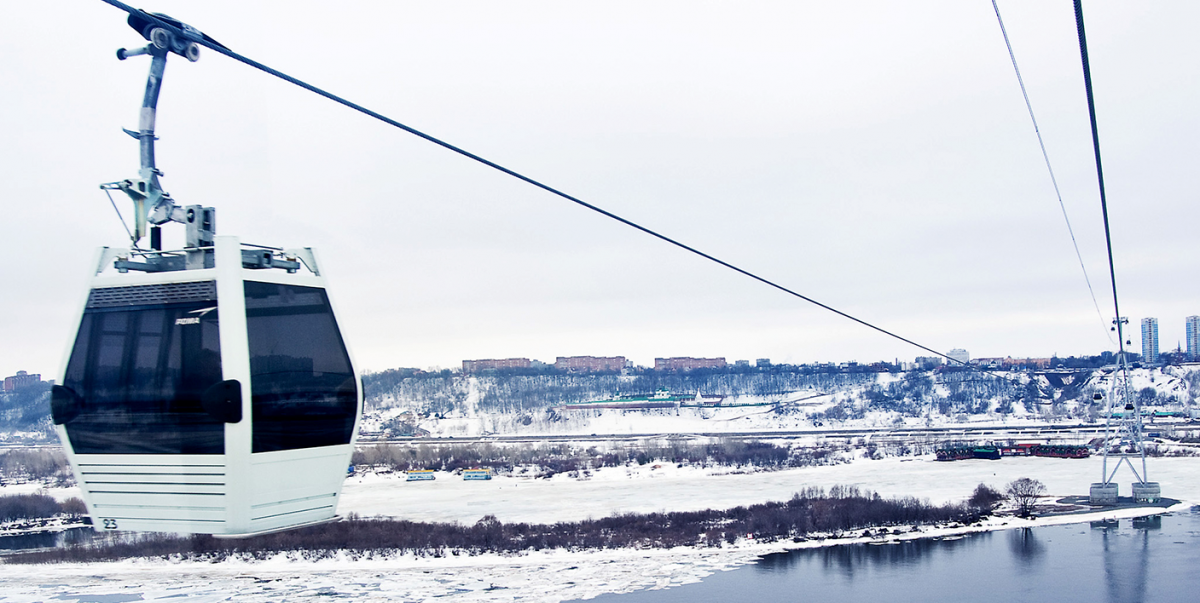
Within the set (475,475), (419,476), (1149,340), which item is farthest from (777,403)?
(419,476)

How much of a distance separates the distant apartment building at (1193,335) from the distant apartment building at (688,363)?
5136 centimetres

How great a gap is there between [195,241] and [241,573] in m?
21.2

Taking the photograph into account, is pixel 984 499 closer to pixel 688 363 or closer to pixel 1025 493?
pixel 1025 493

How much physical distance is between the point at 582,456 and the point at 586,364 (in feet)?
179

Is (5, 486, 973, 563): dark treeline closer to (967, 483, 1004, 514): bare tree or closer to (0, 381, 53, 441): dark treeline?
(967, 483, 1004, 514): bare tree

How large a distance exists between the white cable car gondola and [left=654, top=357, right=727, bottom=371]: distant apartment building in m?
106

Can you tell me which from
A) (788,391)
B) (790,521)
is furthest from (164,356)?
(788,391)

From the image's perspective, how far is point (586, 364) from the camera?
100625 mm

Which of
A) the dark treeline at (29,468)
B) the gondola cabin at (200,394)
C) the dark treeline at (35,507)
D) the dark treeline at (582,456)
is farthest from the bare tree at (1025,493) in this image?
the dark treeline at (29,468)

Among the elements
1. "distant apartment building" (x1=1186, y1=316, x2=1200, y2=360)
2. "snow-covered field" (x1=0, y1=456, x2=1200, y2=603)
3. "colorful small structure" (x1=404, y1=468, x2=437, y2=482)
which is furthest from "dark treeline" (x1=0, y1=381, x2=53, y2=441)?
"distant apartment building" (x1=1186, y1=316, x2=1200, y2=360)

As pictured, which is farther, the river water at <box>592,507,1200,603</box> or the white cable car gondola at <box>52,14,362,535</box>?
the river water at <box>592,507,1200,603</box>

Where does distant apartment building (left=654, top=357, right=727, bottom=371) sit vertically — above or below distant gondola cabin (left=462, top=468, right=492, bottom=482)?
above

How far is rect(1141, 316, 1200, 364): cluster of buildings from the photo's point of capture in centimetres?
8300

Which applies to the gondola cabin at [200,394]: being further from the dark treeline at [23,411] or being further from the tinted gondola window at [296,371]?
the dark treeline at [23,411]
